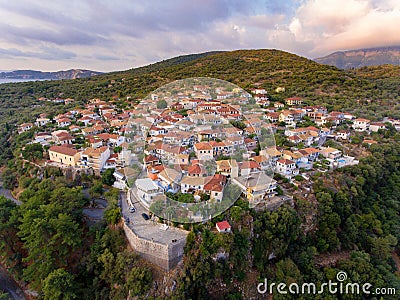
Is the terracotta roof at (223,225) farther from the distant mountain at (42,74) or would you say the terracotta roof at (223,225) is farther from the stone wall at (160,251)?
the distant mountain at (42,74)

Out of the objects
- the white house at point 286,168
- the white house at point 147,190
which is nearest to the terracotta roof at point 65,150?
the white house at point 147,190

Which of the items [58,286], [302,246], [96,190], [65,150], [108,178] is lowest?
[302,246]

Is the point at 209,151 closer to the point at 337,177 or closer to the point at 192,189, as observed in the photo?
the point at 192,189

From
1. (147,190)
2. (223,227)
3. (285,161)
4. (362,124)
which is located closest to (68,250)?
(147,190)

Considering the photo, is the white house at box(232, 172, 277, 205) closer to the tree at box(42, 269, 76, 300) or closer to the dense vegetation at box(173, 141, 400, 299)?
the dense vegetation at box(173, 141, 400, 299)

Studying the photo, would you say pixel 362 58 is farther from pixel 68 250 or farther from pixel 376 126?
pixel 68 250

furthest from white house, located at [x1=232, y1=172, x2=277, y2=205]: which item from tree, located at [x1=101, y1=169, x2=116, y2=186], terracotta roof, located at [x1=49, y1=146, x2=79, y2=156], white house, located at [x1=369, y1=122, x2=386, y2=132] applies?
white house, located at [x1=369, y1=122, x2=386, y2=132]

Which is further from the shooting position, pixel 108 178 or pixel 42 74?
pixel 42 74
